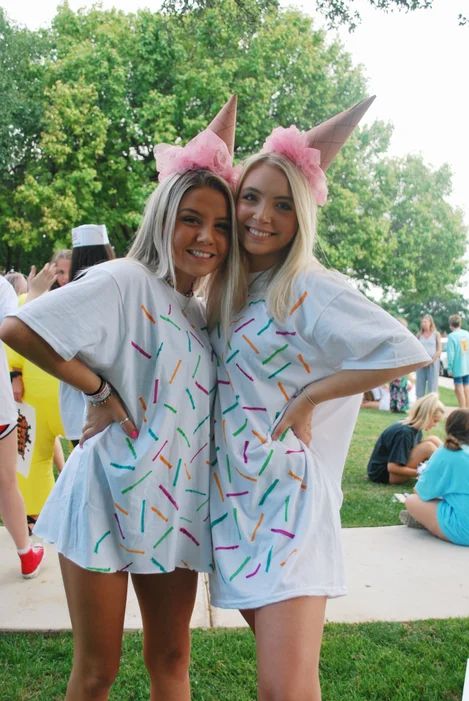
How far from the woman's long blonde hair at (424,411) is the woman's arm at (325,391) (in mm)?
5274

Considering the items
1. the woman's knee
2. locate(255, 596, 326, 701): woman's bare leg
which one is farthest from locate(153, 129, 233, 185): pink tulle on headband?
the woman's knee

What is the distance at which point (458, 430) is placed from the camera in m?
5.41

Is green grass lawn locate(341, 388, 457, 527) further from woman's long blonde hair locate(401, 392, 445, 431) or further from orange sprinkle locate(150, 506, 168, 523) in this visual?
orange sprinkle locate(150, 506, 168, 523)

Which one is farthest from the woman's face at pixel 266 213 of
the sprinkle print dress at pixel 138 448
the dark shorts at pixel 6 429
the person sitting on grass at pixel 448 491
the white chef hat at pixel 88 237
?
the person sitting on grass at pixel 448 491

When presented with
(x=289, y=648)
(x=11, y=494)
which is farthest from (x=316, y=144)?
(x=11, y=494)

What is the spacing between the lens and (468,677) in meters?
2.95

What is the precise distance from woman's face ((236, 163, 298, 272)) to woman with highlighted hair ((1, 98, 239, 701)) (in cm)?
14

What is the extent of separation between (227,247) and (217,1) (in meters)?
4.52

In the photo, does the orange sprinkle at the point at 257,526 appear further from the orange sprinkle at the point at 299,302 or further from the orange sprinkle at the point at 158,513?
the orange sprinkle at the point at 299,302

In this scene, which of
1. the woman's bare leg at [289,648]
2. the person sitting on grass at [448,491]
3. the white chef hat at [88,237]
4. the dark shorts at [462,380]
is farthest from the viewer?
the dark shorts at [462,380]

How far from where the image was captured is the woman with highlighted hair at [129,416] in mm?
2027

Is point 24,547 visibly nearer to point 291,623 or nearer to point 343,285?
point 291,623

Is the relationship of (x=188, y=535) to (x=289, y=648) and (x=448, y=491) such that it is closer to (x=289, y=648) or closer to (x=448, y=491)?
(x=289, y=648)

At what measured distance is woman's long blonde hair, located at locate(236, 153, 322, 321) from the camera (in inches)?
87.0
